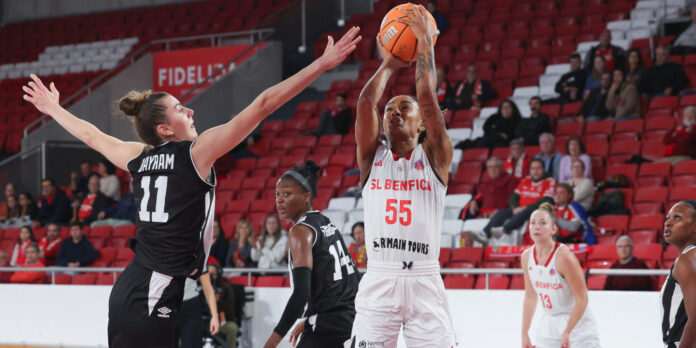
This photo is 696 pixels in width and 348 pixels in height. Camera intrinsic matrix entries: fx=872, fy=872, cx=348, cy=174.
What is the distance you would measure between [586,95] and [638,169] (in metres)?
1.93

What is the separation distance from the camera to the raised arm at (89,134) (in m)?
4.00

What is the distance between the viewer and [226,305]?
9.63 metres

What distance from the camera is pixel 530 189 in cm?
1020

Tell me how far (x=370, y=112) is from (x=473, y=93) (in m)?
9.13

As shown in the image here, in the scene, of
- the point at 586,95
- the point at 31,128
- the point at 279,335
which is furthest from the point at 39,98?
the point at 31,128

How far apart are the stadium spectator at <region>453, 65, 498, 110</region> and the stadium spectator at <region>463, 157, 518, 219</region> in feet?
7.87

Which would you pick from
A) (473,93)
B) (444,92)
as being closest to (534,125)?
(473,93)

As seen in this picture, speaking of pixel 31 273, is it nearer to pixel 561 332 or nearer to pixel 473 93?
pixel 473 93

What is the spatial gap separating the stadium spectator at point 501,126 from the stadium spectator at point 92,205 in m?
5.96

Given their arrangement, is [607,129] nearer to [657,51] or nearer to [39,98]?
[657,51]

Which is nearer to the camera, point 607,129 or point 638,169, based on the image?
point 638,169

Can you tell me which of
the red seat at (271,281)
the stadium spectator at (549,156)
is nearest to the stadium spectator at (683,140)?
the stadium spectator at (549,156)

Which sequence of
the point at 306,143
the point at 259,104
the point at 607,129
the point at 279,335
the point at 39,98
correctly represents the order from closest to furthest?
the point at 259,104
the point at 39,98
the point at 279,335
the point at 607,129
the point at 306,143

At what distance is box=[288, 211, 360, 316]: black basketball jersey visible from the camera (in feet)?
16.0
